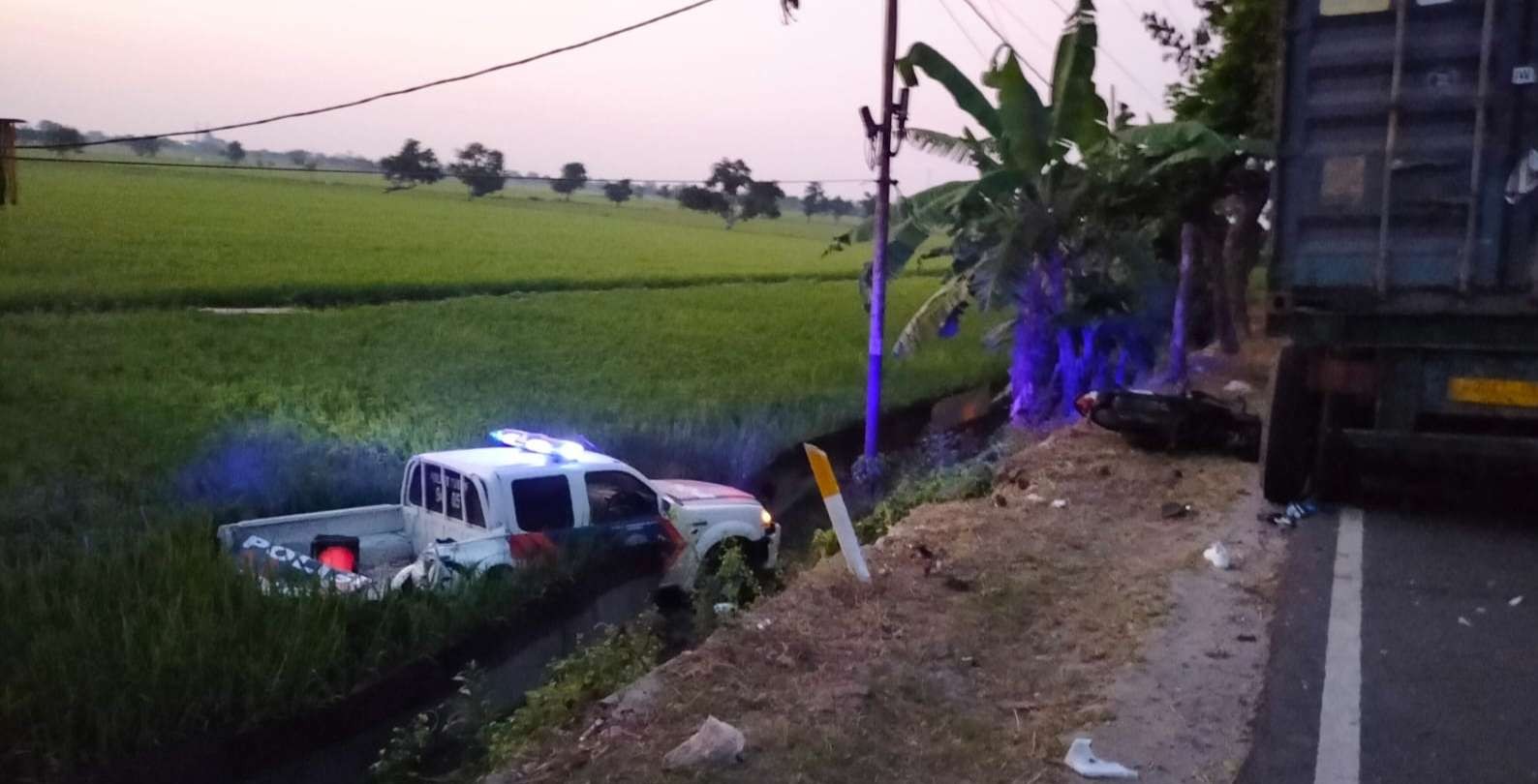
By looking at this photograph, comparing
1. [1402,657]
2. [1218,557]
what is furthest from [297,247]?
[1402,657]

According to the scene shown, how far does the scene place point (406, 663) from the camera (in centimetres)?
745

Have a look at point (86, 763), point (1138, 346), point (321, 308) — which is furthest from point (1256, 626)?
point (321, 308)

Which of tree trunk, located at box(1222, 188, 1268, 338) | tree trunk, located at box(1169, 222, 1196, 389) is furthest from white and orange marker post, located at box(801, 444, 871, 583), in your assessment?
tree trunk, located at box(1222, 188, 1268, 338)

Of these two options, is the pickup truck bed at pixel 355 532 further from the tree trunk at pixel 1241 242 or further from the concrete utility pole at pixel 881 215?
the tree trunk at pixel 1241 242

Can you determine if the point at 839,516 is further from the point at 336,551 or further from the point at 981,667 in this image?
the point at 336,551

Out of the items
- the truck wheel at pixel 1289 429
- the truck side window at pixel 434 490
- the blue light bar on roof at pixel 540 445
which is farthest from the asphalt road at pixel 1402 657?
the truck side window at pixel 434 490

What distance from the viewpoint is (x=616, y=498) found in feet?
34.6

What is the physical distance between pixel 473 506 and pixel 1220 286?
1242 cm

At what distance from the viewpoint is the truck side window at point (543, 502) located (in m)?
9.73

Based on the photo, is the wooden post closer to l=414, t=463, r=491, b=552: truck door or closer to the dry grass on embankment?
l=414, t=463, r=491, b=552: truck door

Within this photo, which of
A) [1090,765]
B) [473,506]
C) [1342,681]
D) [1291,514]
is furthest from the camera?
[473,506]

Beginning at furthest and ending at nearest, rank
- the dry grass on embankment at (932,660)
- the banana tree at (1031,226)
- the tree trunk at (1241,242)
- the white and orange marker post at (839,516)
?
the tree trunk at (1241,242), the banana tree at (1031,226), the white and orange marker post at (839,516), the dry grass on embankment at (932,660)

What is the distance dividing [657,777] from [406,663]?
3726mm

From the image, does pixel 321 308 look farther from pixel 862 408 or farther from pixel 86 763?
pixel 86 763
